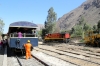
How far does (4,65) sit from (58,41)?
34.6 m

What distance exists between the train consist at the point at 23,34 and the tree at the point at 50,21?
73.4 metres

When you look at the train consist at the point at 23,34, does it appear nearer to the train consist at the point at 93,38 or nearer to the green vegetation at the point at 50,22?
the train consist at the point at 93,38

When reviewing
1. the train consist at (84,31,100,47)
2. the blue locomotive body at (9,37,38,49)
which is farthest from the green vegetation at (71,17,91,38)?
the blue locomotive body at (9,37,38,49)

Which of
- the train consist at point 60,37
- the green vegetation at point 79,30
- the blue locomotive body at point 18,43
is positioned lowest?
the blue locomotive body at point 18,43

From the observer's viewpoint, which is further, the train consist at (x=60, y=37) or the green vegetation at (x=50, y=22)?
the green vegetation at (x=50, y=22)

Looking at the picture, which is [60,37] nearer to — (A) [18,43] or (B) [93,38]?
(B) [93,38]

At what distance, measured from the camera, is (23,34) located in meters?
18.7

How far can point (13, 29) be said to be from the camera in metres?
19.0

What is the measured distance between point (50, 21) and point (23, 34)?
7651cm

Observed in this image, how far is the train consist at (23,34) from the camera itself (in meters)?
18.2

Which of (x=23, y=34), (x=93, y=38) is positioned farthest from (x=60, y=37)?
(x=23, y=34)

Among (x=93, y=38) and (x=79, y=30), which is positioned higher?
(x=79, y=30)

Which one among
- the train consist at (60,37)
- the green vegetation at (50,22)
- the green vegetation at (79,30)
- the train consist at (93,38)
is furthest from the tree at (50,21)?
the train consist at (93,38)

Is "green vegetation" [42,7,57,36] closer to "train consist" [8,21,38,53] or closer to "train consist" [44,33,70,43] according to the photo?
"train consist" [44,33,70,43]
